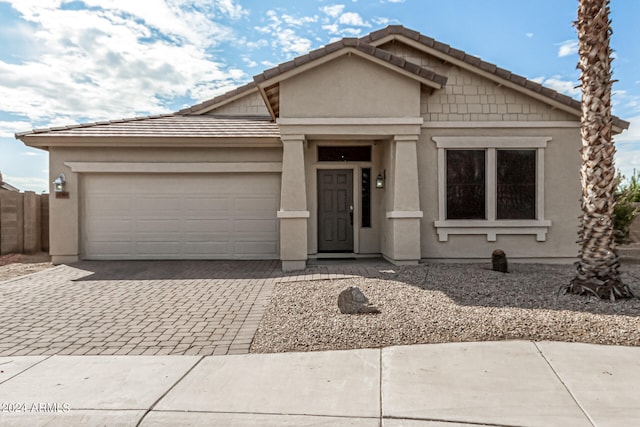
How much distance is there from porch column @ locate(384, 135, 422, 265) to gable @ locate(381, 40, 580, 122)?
4.66ft

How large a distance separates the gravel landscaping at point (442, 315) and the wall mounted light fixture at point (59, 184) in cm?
701

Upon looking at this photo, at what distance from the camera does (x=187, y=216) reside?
11.9 meters

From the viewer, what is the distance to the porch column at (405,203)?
32.5ft

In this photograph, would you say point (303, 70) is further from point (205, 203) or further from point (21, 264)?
point (21, 264)

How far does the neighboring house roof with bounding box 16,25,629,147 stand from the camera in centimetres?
951

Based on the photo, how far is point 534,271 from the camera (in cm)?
941

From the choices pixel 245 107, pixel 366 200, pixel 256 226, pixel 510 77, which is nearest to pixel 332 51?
pixel 366 200

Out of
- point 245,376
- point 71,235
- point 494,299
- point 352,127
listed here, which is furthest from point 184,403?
point 71,235

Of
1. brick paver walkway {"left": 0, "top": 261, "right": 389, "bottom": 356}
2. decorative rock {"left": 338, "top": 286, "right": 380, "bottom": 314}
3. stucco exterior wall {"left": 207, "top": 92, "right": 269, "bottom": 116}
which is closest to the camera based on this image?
brick paver walkway {"left": 0, "top": 261, "right": 389, "bottom": 356}

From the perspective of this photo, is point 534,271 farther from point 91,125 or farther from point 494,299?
point 91,125

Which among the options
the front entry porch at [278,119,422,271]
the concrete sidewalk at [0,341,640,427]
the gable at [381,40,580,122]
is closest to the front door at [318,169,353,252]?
the front entry porch at [278,119,422,271]

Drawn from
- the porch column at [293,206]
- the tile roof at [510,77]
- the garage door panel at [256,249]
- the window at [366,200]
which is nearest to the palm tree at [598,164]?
the tile roof at [510,77]

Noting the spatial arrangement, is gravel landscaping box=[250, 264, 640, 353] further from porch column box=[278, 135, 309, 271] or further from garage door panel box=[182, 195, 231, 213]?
garage door panel box=[182, 195, 231, 213]

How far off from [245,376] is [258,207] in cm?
787
